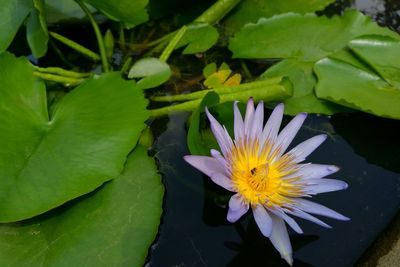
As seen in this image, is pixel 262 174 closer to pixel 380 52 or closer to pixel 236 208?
pixel 236 208

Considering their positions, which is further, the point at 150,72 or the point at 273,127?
the point at 150,72

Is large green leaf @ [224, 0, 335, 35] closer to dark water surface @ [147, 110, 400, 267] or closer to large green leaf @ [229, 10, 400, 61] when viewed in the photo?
large green leaf @ [229, 10, 400, 61]

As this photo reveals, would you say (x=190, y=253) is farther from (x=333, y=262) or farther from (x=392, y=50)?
(x=392, y=50)

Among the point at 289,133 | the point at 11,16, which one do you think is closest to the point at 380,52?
the point at 289,133

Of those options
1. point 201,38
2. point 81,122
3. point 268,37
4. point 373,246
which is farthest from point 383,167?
point 81,122

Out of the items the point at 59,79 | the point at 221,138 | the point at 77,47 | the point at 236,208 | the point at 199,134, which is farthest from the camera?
the point at 77,47

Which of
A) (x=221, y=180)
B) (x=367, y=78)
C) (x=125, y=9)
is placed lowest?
(x=367, y=78)

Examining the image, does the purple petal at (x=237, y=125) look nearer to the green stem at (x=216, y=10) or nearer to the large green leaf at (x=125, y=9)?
the large green leaf at (x=125, y=9)
